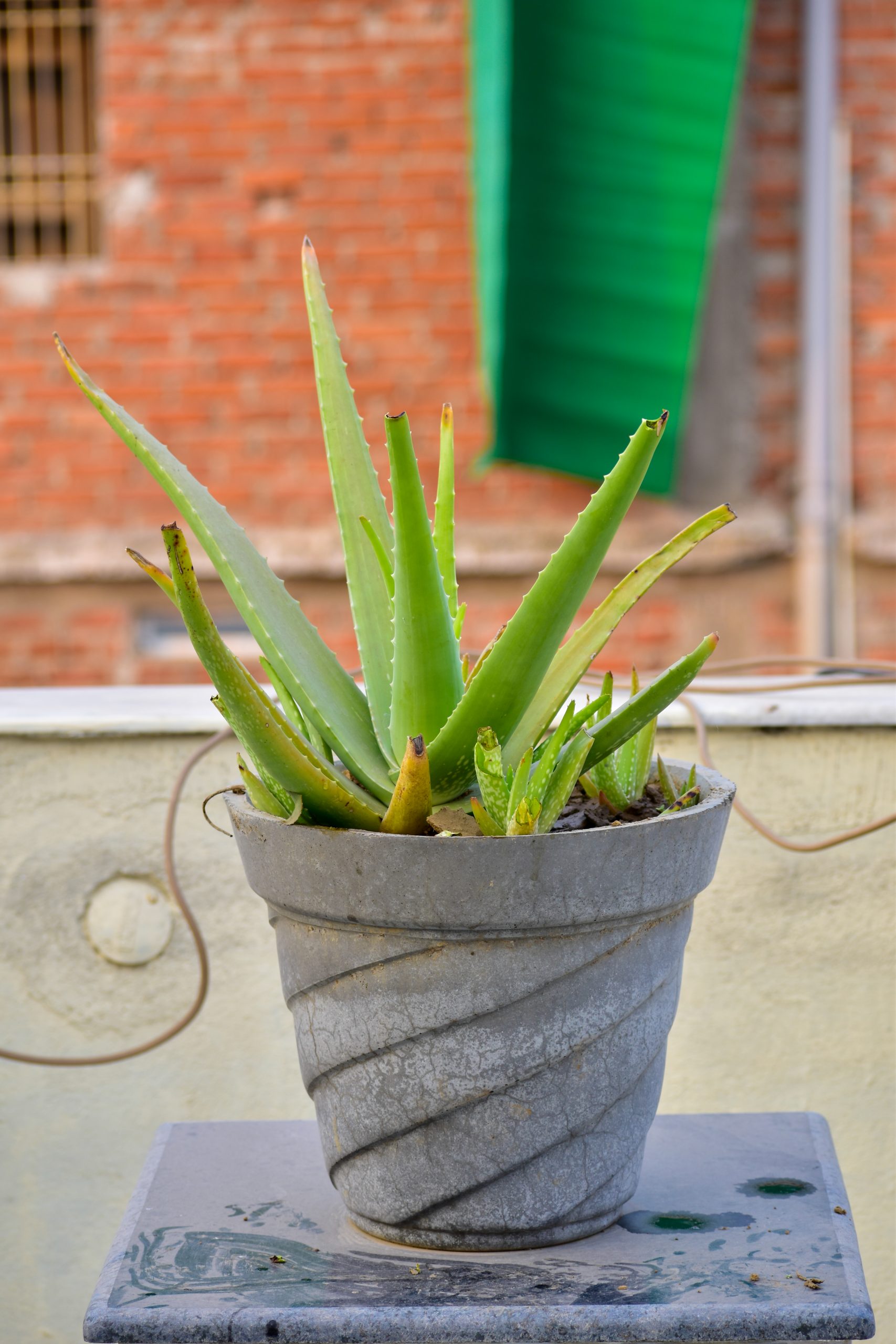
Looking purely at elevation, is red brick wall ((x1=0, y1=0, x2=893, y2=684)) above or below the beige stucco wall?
above

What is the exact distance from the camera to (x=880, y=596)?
366 cm

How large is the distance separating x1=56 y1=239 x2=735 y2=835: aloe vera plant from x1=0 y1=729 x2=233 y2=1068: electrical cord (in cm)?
37

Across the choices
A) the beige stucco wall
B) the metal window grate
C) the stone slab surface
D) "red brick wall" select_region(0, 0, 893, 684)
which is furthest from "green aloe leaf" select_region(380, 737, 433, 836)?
the metal window grate

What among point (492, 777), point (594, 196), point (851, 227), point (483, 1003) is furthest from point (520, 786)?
point (851, 227)

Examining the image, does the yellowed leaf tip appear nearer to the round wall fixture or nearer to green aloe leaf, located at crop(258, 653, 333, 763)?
green aloe leaf, located at crop(258, 653, 333, 763)

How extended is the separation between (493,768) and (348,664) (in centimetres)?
259

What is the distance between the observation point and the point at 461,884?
0.71 meters

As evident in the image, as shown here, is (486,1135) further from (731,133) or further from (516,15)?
(731,133)

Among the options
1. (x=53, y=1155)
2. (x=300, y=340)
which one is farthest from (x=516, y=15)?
(x=53, y=1155)

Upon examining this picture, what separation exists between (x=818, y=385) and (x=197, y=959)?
2.85m

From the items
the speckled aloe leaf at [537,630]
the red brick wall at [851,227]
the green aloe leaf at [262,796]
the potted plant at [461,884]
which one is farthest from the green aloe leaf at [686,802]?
the red brick wall at [851,227]

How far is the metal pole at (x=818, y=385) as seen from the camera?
11.6 feet

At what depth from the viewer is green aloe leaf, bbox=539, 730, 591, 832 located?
74 cm

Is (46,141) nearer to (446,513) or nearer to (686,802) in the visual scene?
(446,513)
